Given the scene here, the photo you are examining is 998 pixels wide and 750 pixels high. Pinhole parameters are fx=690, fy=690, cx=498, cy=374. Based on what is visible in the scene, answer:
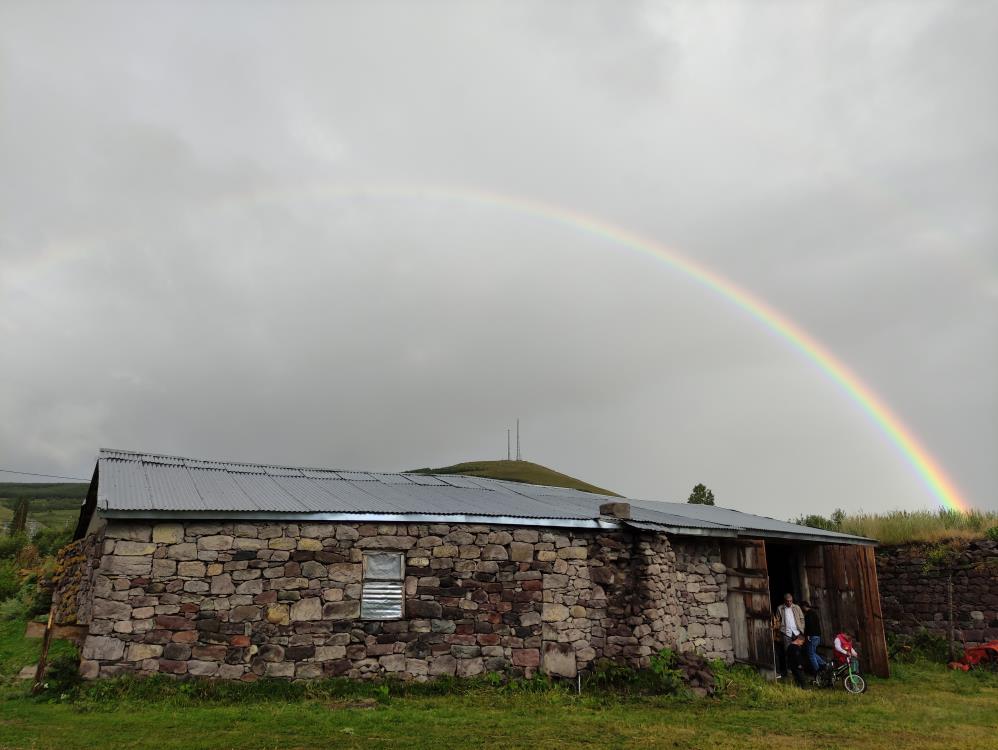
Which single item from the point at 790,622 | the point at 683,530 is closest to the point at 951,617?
the point at 790,622

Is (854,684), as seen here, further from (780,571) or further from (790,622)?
(780,571)

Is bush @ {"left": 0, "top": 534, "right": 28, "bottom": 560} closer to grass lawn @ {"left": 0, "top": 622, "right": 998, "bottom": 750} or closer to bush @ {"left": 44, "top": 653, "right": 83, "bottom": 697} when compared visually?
grass lawn @ {"left": 0, "top": 622, "right": 998, "bottom": 750}

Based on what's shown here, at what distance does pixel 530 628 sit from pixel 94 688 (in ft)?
20.2

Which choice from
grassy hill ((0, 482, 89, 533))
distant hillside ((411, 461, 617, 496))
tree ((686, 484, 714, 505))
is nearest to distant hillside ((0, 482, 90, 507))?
grassy hill ((0, 482, 89, 533))

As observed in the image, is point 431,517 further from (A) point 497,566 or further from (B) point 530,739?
(B) point 530,739

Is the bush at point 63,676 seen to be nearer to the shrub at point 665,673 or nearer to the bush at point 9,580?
the shrub at point 665,673

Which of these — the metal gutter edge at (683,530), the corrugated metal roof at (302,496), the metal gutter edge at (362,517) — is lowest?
the metal gutter edge at (683,530)

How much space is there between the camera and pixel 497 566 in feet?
37.0

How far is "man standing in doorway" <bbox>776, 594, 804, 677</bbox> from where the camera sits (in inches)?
504

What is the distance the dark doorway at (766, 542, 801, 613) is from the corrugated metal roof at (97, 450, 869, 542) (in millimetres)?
2289

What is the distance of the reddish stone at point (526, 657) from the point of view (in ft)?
36.1

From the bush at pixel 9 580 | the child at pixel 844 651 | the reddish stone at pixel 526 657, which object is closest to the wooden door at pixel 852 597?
the child at pixel 844 651

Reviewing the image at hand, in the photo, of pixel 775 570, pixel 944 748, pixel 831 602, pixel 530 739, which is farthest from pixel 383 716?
pixel 775 570

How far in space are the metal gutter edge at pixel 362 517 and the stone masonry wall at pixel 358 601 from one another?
150mm
